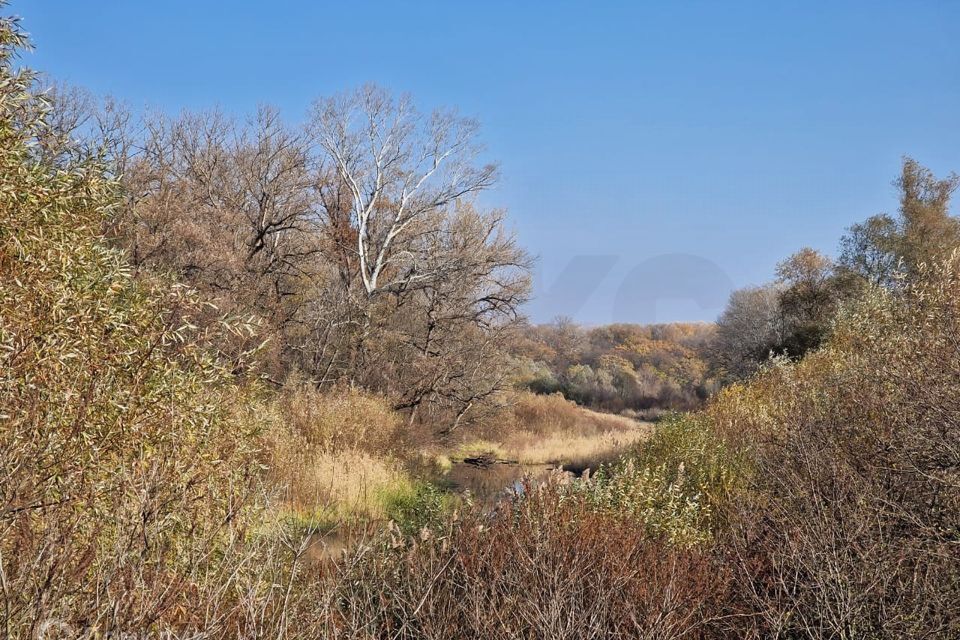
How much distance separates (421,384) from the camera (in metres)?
22.4

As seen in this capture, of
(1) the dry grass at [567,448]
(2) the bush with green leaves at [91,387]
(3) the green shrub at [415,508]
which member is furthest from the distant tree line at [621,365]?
(2) the bush with green leaves at [91,387]

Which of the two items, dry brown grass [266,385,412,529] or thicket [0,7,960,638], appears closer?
thicket [0,7,960,638]

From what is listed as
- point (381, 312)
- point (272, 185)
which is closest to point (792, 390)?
point (381, 312)

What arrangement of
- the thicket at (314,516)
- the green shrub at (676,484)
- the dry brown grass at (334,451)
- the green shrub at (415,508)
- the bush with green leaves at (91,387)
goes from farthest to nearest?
1. the dry brown grass at (334,451)
2. the green shrub at (415,508)
3. the green shrub at (676,484)
4. the bush with green leaves at (91,387)
5. the thicket at (314,516)

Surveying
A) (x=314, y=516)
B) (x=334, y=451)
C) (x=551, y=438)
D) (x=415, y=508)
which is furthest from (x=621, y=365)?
(x=314, y=516)

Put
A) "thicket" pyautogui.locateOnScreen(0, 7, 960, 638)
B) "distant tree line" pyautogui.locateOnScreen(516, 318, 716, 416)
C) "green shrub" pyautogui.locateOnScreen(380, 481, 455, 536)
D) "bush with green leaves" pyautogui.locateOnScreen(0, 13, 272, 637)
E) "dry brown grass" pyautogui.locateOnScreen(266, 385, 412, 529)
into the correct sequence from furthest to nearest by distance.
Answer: "distant tree line" pyautogui.locateOnScreen(516, 318, 716, 416) → "dry brown grass" pyautogui.locateOnScreen(266, 385, 412, 529) → "green shrub" pyautogui.locateOnScreen(380, 481, 455, 536) → "bush with green leaves" pyautogui.locateOnScreen(0, 13, 272, 637) → "thicket" pyautogui.locateOnScreen(0, 7, 960, 638)

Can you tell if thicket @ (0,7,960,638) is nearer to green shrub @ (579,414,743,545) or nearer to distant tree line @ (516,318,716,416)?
green shrub @ (579,414,743,545)

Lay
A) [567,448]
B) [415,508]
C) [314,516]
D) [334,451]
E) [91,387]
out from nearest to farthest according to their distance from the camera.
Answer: [91,387] → [314,516] → [415,508] → [334,451] → [567,448]

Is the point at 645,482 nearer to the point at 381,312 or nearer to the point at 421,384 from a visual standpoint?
the point at 421,384

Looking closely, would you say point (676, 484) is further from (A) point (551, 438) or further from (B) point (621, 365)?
(B) point (621, 365)

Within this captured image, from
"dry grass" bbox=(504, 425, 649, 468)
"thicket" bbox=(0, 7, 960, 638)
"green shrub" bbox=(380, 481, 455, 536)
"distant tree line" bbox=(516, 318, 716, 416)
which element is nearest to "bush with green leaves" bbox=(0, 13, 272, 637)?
"thicket" bbox=(0, 7, 960, 638)

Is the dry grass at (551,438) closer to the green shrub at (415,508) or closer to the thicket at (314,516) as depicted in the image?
the green shrub at (415,508)

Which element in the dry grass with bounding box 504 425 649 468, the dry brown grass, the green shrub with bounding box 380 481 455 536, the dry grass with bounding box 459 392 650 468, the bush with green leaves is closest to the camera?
the bush with green leaves

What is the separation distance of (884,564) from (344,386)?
52.4 feet
